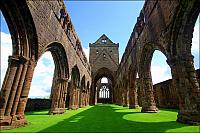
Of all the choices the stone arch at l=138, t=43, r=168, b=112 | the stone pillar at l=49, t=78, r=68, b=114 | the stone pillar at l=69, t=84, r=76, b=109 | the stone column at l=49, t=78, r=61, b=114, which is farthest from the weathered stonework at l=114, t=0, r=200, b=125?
the stone pillar at l=69, t=84, r=76, b=109

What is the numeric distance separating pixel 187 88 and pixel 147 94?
15.6ft

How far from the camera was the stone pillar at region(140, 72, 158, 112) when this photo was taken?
9.95 meters

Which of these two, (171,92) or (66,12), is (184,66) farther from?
(171,92)

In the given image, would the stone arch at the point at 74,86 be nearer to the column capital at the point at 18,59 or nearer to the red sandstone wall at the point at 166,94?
the red sandstone wall at the point at 166,94

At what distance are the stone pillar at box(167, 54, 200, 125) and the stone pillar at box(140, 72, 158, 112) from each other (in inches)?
161

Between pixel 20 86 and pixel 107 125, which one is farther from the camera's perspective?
pixel 20 86

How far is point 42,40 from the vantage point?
712 cm

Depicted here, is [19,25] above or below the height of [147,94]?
above

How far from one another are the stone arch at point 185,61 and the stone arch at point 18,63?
575cm

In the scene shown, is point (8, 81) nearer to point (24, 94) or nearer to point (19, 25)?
point (24, 94)

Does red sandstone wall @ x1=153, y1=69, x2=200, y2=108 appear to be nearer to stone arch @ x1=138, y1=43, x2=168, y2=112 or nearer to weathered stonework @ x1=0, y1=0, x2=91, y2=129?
stone arch @ x1=138, y1=43, x2=168, y2=112

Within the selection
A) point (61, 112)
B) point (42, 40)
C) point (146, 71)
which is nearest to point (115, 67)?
point (146, 71)

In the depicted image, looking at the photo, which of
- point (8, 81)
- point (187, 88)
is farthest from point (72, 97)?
point (187, 88)

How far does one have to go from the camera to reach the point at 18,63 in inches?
220
